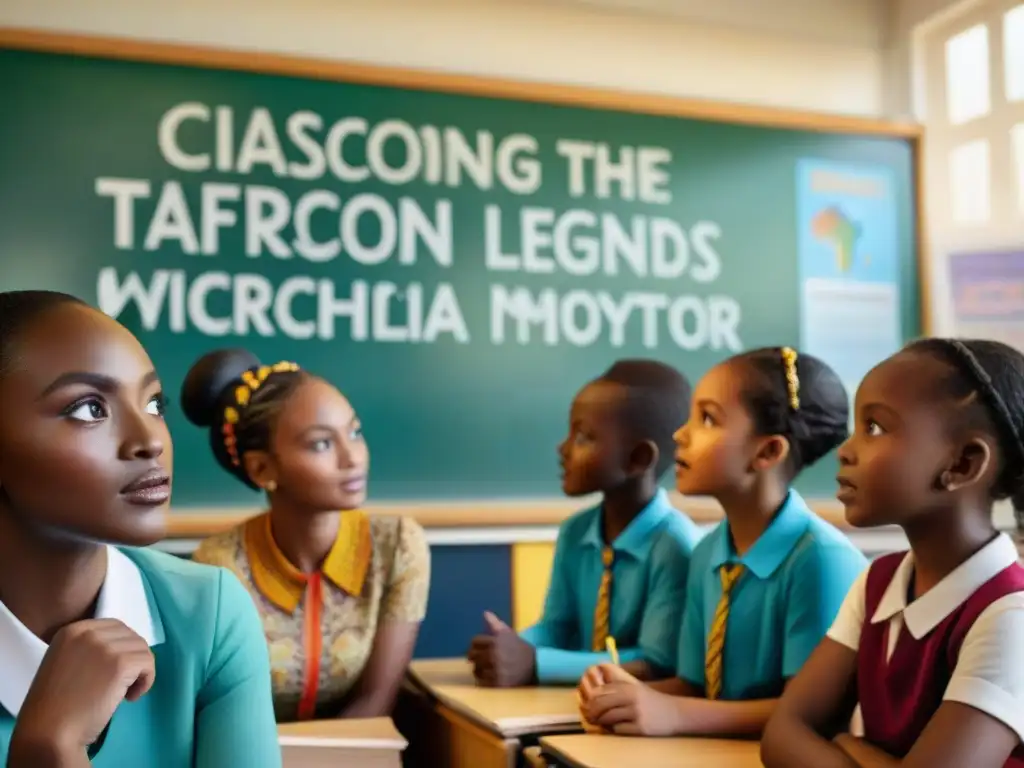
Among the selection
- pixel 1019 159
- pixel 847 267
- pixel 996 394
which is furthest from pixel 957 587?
pixel 1019 159

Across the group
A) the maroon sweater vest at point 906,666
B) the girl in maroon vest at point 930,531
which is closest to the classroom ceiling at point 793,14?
the girl in maroon vest at point 930,531

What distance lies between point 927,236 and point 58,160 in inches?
100

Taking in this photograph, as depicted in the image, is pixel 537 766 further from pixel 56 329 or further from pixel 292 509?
pixel 56 329

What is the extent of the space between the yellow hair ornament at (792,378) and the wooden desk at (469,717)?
58 centimetres

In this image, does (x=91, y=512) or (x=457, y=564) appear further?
(x=457, y=564)

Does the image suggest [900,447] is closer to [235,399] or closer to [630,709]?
[630,709]

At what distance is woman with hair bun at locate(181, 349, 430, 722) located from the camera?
5.57 ft

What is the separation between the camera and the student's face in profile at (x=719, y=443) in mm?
1555

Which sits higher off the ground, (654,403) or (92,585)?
(654,403)

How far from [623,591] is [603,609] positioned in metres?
0.06

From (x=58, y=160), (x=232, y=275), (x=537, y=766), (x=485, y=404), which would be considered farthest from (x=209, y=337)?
(x=537, y=766)

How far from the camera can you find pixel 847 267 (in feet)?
10.4

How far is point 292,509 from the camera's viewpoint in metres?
1.75

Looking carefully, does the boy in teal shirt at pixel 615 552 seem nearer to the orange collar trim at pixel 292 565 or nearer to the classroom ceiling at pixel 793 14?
the orange collar trim at pixel 292 565
